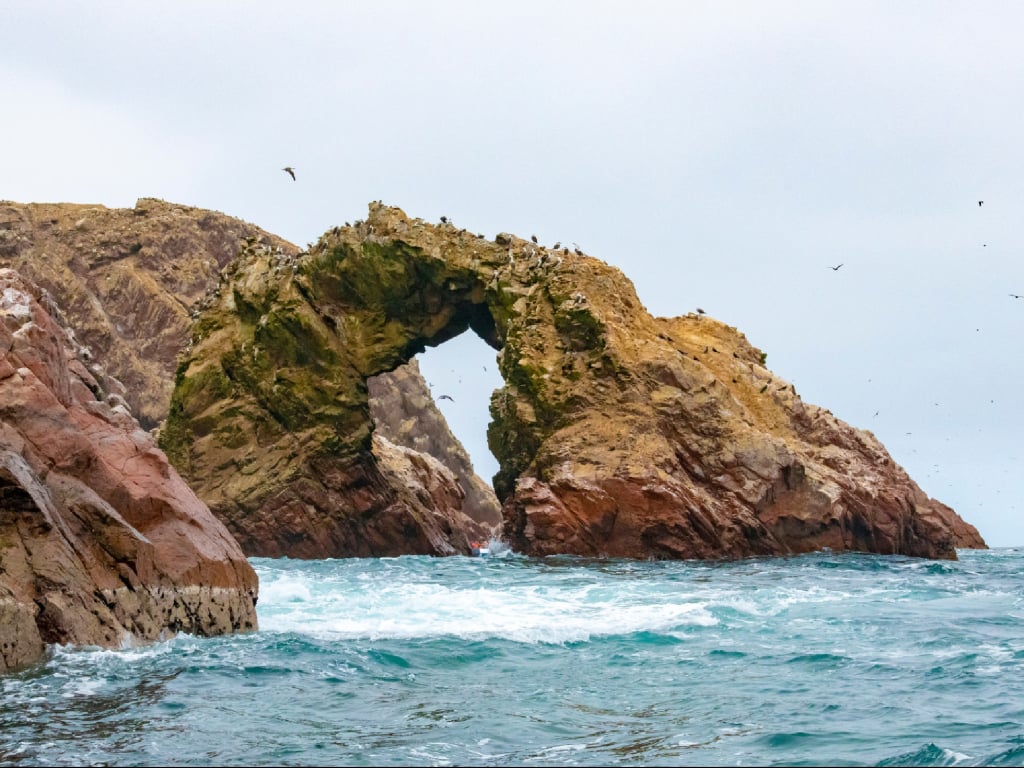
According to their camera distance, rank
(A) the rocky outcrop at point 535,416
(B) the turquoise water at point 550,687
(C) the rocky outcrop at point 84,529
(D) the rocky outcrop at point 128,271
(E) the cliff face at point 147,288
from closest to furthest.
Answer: (B) the turquoise water at point 550,687 → (C) the rocky outcrop at point 84,529 → (A) the rocky outcrop at point 535,416 → (D) the rocky outcrop at point 128,271 → (E) the cliff face at point 147,288

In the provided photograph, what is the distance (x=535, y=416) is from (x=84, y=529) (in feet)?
87.1

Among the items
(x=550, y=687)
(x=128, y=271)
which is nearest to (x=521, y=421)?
(x=550, y=687)

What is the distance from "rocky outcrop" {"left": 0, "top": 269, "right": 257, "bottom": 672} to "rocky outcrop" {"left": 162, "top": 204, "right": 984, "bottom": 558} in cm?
2097

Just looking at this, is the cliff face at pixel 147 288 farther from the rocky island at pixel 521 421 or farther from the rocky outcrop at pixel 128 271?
the rocky island at pixel 521 421

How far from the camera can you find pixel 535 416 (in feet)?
128

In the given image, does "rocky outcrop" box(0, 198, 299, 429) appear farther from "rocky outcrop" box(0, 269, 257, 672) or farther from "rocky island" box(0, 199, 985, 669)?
"rocky outcrop" box(0, 269, 257, 672)

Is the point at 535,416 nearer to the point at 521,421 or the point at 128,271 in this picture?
the point at 521,421

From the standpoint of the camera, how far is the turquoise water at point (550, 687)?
347 inches

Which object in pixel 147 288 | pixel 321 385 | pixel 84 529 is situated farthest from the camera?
pixel 147 288

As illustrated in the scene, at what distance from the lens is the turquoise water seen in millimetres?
8805

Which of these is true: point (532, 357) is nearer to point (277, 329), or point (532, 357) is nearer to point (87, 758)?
point (277, 329)

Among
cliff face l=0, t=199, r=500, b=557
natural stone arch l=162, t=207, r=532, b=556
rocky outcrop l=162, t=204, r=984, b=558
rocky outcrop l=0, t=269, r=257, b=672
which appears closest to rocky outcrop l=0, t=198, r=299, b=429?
cliff face l=0, t=199, r=500, b=557

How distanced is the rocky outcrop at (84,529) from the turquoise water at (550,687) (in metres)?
0.47

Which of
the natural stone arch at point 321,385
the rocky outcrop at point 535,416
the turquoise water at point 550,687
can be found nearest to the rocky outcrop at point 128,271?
the natural stone arch at point 321,385
